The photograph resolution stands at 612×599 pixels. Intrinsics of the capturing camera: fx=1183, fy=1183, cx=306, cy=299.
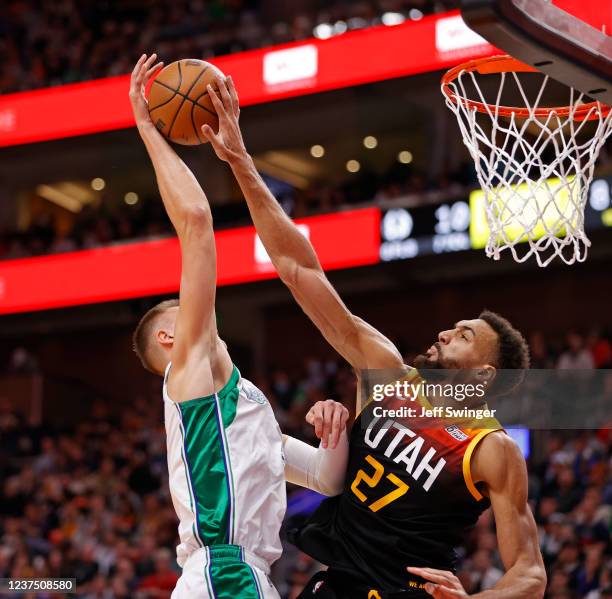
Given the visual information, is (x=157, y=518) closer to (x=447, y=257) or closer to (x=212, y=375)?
→ (x=447, y=257)

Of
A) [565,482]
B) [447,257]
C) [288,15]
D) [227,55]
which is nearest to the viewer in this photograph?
[565,482]

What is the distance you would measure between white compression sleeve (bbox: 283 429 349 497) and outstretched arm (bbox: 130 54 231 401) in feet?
1.62

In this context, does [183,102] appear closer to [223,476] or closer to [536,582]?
[223,476]

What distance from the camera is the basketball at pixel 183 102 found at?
3.68 m

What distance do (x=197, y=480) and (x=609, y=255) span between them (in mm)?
10905

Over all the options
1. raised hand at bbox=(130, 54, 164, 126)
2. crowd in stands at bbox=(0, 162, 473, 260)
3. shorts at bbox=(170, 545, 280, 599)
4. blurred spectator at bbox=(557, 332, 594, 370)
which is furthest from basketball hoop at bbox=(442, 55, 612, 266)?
crowd in stands at bbox=(0, 162, 473, 260)

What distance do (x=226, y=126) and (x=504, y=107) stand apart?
1.83 m

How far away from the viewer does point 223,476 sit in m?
3.35

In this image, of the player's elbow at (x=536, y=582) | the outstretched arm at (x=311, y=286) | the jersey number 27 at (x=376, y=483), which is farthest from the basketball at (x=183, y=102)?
the player's elbow at (x=536, y=582)

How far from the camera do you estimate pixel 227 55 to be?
13102 mm

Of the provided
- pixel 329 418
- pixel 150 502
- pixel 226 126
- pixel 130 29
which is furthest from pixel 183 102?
pixel 130 29

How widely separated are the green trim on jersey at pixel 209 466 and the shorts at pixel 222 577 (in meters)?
0.04

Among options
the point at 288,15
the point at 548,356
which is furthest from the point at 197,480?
the point at 288,15

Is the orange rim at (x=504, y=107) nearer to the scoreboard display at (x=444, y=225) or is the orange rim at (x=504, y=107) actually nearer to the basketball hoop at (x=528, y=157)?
the basketball hoop at (x=528, y=157)
